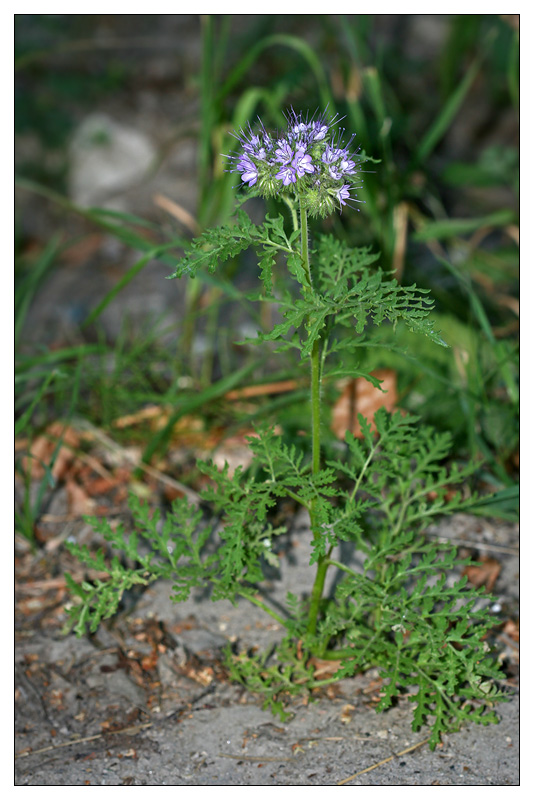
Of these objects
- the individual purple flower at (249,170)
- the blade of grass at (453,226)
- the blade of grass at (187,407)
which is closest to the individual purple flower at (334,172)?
the individual purple flower at (249,170)

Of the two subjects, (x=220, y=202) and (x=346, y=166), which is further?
(x=220, y=202)

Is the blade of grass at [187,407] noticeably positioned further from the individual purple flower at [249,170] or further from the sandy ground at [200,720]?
the individual purple flower at [249,170]

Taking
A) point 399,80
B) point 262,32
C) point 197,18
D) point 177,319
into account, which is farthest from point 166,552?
point 197,18

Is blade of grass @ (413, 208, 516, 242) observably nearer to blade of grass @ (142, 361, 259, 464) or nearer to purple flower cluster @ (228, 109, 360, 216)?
blade of grass @ (142, 361, 259, 464)

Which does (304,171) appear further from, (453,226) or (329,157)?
(453,226)

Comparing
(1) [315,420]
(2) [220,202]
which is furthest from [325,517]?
(2) [220,202]

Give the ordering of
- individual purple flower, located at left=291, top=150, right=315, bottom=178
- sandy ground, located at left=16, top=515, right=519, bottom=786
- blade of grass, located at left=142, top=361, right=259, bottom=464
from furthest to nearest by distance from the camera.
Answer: blade of grass, located at left=142, top=361, right=259, bottom=464, sandy ground, located at left=16, top=515, right=519, bottom=786, individual purple flower, located at left=291, top=150, right=315, bottom=178

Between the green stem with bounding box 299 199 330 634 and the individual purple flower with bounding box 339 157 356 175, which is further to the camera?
the green stem with bounding box 299 199 330 634

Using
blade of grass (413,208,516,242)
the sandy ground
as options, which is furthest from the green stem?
blade of grass (413,208,516,242)
